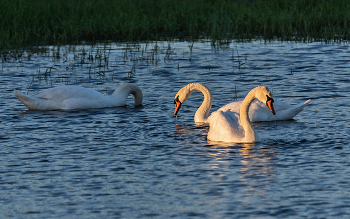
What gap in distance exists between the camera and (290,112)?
1223 centimetres

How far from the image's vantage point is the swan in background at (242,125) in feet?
33.1

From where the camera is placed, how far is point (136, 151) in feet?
32.4

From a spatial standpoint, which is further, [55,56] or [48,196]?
[55,56]

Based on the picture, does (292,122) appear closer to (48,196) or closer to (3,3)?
(48,196)

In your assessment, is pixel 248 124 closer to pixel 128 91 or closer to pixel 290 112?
pixel 290 112

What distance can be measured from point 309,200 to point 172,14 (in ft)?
62.5

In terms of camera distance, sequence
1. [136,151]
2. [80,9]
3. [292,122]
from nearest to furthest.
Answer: [136,151] < [292,122] < [80,9]

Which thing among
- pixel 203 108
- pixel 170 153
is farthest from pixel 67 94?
pixel 170 153

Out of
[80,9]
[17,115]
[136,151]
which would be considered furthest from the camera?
[80,9]

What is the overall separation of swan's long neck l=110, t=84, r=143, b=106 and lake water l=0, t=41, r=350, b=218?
0.69ft

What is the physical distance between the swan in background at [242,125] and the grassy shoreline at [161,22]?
12.2 m

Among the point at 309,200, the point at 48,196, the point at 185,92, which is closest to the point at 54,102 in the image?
the point at 185,92

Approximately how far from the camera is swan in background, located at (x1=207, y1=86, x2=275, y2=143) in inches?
397

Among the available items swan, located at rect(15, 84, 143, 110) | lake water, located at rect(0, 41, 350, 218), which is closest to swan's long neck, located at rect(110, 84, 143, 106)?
lake water, located at rect(0, 41, 350, 218)
